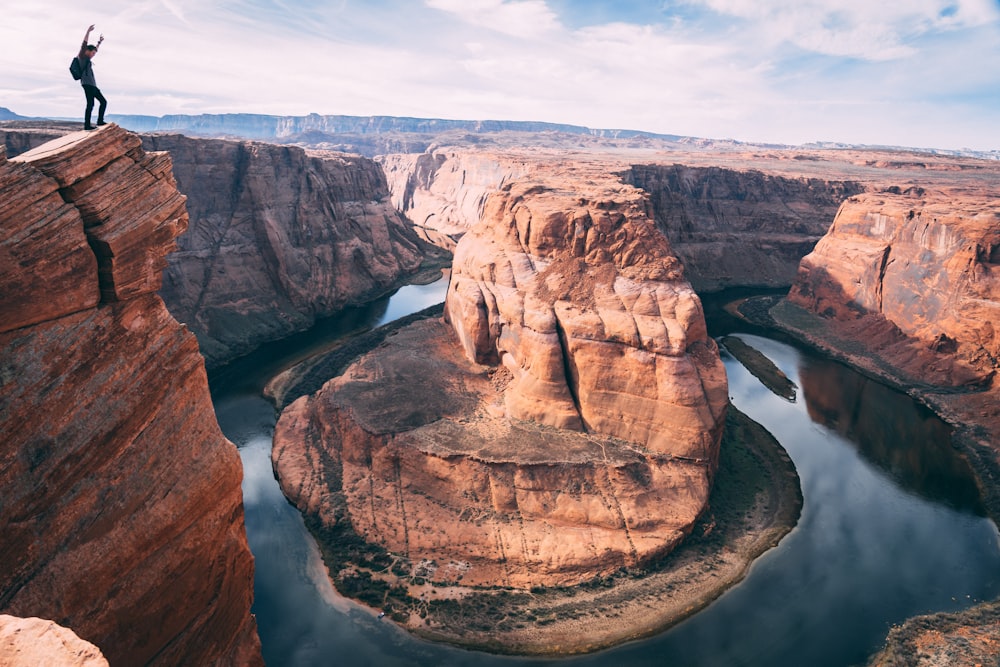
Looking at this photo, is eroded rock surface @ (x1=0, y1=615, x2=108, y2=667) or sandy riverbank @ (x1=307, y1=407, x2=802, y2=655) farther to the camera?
sandy riverbank @ (x1=307, y1=407, x2=802, y2=655)

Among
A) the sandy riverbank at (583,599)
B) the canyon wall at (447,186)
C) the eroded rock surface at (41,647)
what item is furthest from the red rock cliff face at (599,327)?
the canyon wall at (447,186)

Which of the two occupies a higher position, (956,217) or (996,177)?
(996,177)

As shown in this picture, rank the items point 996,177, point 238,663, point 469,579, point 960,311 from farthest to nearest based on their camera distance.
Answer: point 996,177 → point 960,311 → point 469,579 → point 238,663

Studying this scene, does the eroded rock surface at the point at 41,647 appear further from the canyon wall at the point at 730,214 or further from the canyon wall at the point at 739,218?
the canyon wall at the point at 739,218

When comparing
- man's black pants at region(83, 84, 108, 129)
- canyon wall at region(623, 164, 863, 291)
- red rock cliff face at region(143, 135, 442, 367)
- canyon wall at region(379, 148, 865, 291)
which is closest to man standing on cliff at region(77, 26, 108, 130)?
man's black pants at region(83, 84, 108, 129)

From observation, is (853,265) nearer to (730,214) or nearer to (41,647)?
(730,214)

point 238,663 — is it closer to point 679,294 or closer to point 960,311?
point 679,294

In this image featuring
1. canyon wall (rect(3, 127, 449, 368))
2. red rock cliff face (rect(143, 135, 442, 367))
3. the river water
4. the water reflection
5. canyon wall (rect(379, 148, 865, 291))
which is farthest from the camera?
A: canyon wall (rect(379, 148, 865, 291))

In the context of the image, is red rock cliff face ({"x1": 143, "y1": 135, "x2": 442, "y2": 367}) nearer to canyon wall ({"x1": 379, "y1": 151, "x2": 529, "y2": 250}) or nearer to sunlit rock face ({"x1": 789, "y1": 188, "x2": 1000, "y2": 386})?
canyon wall ({"x1": 379, "y1": 151, "x2": 529, "y2": 250})

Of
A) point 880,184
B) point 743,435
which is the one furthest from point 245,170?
point 880,184
